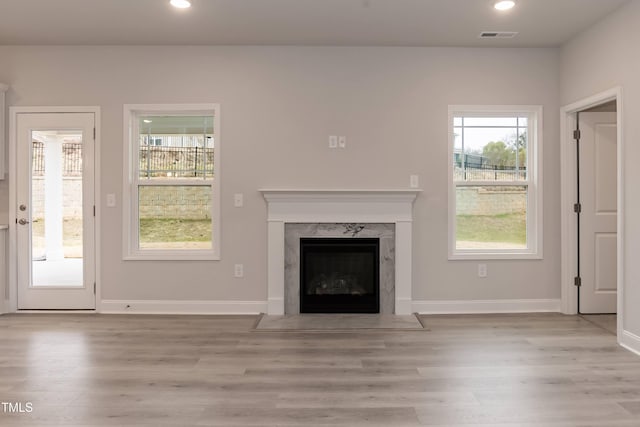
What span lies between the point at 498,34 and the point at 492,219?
178 centimetres

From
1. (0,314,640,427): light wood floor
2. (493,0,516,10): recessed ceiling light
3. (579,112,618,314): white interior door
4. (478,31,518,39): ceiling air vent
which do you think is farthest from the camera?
(579,112,618,314): white interior door

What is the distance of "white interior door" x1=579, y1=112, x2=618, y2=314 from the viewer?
14.0 feet

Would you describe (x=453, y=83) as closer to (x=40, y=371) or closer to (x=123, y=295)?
(x=123, y=295)

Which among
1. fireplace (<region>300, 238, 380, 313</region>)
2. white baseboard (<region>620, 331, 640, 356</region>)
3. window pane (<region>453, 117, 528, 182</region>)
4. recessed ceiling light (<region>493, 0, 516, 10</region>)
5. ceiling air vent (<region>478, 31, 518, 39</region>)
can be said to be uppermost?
ceiling air vent (<region>478, 31, 518, 39</region>)

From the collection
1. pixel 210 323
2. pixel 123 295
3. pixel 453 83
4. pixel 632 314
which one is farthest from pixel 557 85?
pixel 123 295

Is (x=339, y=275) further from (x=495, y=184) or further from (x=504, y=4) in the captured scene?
(x=504, y=4)

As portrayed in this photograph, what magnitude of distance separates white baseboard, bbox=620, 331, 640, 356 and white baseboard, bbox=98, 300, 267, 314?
10.1 ft

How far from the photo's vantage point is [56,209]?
4.41 m

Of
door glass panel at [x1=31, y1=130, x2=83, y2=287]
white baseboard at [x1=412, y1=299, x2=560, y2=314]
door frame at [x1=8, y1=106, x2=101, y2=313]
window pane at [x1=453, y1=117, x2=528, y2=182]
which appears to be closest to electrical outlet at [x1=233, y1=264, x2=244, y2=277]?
door frame at [x1=8, y1=106, x2=101, y2=313]

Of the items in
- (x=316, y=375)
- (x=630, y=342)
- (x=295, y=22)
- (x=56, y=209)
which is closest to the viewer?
(x=316, y=375)

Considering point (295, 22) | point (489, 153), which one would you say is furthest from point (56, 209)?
point (489, 153)

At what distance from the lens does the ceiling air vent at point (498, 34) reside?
4.01 meters

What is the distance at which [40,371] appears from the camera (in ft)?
9.57

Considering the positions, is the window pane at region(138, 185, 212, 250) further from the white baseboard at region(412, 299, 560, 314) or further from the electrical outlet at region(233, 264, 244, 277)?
the white baseboard at region(412, 299, 560, 314)
